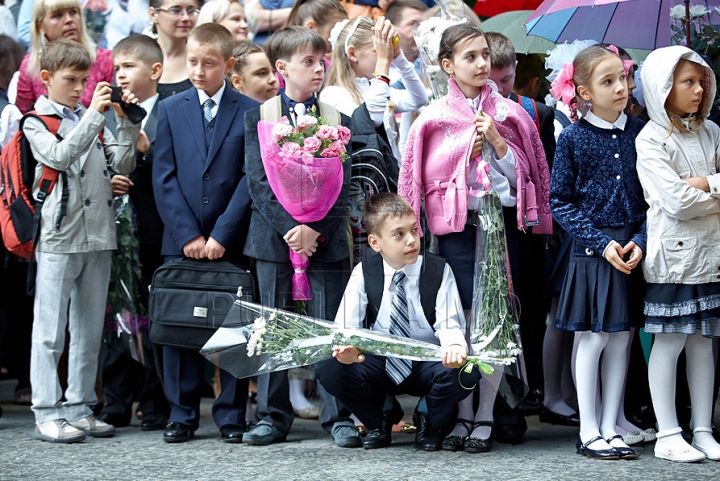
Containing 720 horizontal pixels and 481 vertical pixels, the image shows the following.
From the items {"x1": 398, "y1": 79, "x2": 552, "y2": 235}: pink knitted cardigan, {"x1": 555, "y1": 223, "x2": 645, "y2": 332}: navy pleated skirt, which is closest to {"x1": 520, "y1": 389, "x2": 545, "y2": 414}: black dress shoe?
{"x1": 555, "y1": 223, "x2": 645, "y2": 332}: navy pleated skirt

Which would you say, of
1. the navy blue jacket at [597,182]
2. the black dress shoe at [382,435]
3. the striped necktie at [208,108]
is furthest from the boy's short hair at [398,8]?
the black dress shoe at [382,435]

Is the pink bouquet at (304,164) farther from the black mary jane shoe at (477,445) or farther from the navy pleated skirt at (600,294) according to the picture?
the navy pleated skirt at (600,294)

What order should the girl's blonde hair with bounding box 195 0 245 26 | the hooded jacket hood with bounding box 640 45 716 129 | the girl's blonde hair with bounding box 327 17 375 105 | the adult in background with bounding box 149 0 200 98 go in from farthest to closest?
the girl's blonde hair with bounding box 195 0 245 26 < the adult in background with bounding box 149 0 200 98 < the girl's blonde hair with bounding box 327 17 375 105 < the hooded jacket hood with bounding box 640 45 716 129

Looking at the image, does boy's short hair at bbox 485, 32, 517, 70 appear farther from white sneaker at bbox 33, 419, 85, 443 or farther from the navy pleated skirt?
white sneaker at bbox 33, 419, 85, 443

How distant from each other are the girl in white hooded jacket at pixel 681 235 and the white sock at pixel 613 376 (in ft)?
0.45

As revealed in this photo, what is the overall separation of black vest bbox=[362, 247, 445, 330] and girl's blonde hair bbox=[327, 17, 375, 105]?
1.09 metres

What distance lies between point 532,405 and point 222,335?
1915 millimetres

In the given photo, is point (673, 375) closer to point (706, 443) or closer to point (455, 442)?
point (706, 443)

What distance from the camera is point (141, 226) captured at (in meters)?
5.38

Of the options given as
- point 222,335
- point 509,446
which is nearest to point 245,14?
point 222,335

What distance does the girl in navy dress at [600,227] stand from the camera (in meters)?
4.52

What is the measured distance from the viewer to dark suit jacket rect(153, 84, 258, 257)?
498cm

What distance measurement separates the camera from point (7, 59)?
5.90m

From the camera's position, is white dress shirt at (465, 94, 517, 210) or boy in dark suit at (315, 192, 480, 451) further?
white dress shirt at (465, 94, 517, 210)
